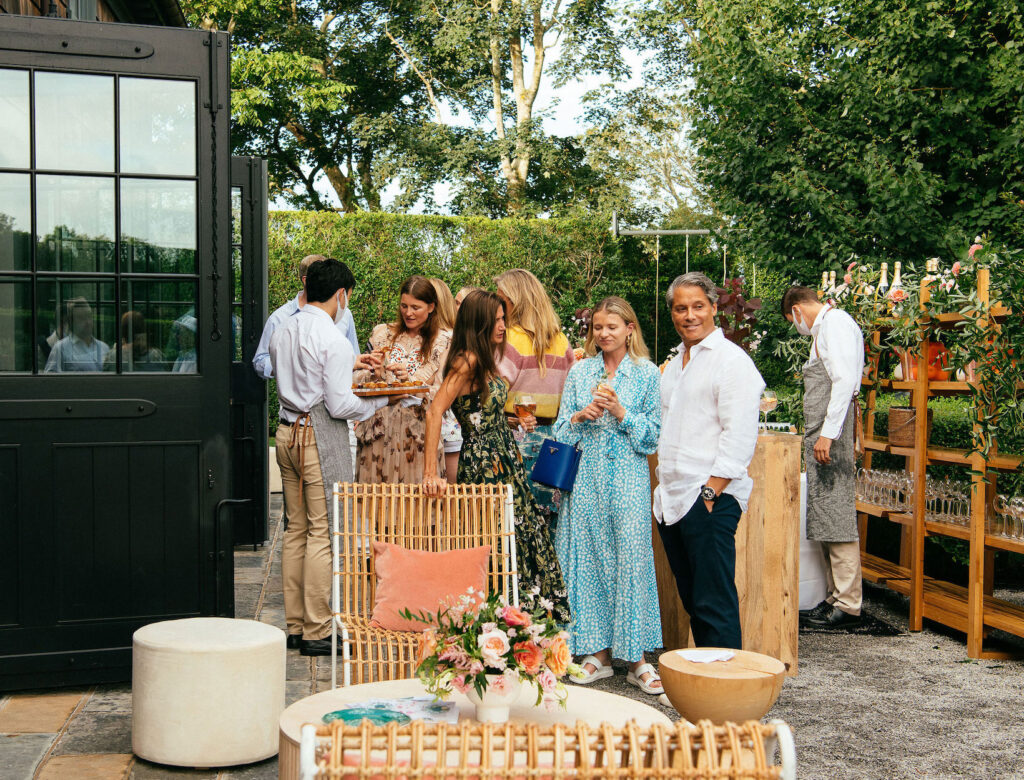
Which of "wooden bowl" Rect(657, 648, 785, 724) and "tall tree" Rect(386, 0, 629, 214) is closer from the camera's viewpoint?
"wooden bowl" Rect(657, 648, 785, 724)

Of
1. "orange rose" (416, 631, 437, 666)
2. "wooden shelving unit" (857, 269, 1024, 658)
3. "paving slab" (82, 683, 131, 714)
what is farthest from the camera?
"wooden shelving unit" (857, 269, 1024, 658)

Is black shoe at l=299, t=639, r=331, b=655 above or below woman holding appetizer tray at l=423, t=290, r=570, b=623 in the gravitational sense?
below

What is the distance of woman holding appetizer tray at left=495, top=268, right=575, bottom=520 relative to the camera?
17.1 feet

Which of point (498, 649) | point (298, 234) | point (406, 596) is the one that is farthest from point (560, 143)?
point (498, 649)

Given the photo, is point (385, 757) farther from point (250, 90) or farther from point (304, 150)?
point (304, 150)

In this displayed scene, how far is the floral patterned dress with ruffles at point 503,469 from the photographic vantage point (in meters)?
4.63

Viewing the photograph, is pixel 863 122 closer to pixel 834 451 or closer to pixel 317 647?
pixel 834 451

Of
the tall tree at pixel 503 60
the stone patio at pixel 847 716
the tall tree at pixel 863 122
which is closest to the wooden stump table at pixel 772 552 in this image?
the stone patio at pixel 847 716

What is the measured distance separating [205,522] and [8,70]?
79.5 inches

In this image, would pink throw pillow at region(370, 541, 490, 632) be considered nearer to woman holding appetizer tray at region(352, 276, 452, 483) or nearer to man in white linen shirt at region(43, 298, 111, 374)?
man in white linen shirt at region(43, 298, 111, 374)

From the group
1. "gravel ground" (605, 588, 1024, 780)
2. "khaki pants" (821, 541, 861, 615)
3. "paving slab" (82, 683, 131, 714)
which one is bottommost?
"gravel ground" (605, 588, 1024, 780)

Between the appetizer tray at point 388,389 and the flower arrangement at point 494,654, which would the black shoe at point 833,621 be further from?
the flower arrangement at point 494,654

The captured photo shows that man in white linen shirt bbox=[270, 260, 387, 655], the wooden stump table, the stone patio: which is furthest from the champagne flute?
the stone patio

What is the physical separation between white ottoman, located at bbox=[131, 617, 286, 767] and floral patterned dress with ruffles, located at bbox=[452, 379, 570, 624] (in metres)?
1.34
